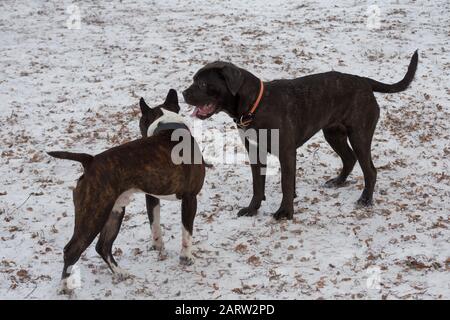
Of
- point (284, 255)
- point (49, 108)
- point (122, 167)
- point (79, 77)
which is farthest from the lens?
point (79, 77)

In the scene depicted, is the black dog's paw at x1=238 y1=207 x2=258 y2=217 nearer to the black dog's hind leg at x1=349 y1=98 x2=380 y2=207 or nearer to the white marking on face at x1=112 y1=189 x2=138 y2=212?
the black dog's hind leg at x1=349 y1=98 x2=380 y2=207

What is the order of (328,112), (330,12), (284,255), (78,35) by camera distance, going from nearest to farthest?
(284,255), (328,112), (78,35), (330,12)

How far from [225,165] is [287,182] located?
2009 millimetres

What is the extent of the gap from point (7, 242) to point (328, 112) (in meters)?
4.31

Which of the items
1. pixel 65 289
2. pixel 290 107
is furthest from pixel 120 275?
pixel 290 107

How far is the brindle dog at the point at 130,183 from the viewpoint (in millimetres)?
4746

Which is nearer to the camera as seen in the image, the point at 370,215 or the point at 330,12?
the point at 370,215

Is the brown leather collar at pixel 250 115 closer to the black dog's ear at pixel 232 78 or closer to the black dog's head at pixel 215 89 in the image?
the black dog's head at pixel 215 89

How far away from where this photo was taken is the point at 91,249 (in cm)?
596

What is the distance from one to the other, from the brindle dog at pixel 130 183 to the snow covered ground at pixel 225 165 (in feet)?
1.57

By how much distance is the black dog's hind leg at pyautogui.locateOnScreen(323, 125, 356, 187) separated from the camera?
7418 mm

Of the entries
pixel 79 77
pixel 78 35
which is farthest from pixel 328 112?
pixel 78 35

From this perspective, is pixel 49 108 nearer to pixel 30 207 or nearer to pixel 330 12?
pixel 30 207

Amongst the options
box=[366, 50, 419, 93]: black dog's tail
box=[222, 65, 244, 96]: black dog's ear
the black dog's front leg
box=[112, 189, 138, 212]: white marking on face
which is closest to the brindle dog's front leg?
the black dog's front leg
